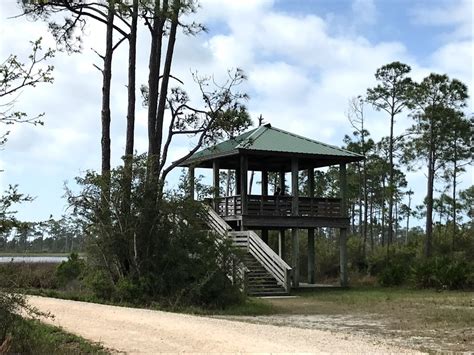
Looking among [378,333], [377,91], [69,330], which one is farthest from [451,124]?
[69,330]

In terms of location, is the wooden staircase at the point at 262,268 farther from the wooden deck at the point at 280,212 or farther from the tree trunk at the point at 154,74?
the tree trunk at the point at 154,74

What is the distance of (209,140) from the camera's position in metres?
23.6

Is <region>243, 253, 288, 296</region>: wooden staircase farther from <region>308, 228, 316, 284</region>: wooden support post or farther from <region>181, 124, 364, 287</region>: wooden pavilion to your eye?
<region>308, 228, 316, 284</region>: wooden support post

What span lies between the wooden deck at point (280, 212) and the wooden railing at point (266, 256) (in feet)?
5.97

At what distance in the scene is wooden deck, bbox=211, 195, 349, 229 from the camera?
27.3 metres

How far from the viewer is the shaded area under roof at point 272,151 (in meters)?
27.1

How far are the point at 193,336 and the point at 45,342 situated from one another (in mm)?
2341

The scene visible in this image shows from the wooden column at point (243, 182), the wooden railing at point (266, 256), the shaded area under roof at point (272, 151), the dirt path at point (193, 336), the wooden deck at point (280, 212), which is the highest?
the shaded area under roof at point (272, 151)

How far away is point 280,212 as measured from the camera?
92.1 feet

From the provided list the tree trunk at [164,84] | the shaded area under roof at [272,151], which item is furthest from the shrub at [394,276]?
the tree trunk at [164,84]

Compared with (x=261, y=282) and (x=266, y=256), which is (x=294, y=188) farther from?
(x=261, y=282)

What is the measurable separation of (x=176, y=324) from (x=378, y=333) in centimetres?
384

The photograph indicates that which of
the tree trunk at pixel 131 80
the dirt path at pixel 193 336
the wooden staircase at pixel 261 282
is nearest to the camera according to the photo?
the dirt path at pixel 193 336

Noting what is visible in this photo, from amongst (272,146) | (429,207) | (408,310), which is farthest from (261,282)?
(429,207)
